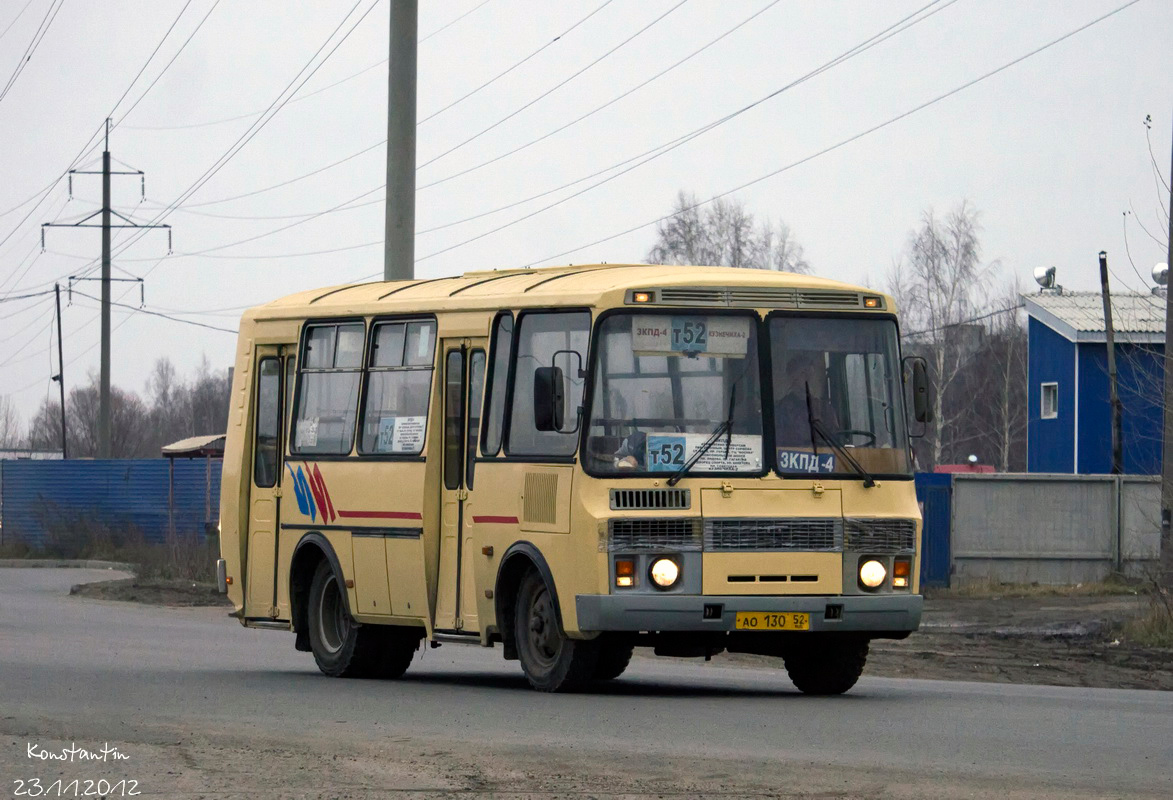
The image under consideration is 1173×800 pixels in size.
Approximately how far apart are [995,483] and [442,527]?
1954 centimetres

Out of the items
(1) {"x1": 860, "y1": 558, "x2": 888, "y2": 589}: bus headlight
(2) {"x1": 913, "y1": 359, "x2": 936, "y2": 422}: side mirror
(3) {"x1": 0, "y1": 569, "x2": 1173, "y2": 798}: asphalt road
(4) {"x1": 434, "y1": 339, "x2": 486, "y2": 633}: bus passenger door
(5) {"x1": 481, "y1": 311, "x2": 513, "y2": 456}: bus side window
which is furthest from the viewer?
(4) {"x1": 434, "y1": 339, "x2": 486, "y2": 633}: bus passenger door

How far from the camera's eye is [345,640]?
1611 centimetres

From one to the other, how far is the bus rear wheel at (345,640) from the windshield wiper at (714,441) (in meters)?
3.87

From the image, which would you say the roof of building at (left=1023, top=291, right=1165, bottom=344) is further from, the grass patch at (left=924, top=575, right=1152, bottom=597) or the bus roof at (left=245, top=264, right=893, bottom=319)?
the bus roof at (left=245, top=264, right=893, bottom=319)

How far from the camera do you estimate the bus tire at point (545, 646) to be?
13.5 metres

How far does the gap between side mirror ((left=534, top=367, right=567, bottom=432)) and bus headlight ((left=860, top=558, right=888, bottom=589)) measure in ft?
7.71

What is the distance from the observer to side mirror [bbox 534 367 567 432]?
13117mm

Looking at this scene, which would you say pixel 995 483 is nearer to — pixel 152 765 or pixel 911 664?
pixel 911 664

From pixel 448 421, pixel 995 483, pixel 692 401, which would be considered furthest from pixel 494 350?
pixel 995 483

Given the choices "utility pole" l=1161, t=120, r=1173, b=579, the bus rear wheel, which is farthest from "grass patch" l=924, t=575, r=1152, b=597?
the bus rear wheel

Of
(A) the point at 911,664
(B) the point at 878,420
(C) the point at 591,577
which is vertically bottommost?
(A) the point at 911,664

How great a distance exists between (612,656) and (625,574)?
1426 millimetres

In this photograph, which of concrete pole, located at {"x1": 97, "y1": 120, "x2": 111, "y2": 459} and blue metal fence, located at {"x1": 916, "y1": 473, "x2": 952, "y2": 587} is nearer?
blue metal fence, located at {"x1": 916, "y1": 473, "x2": 952, "y2": 587}

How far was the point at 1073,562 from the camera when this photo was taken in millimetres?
32656
